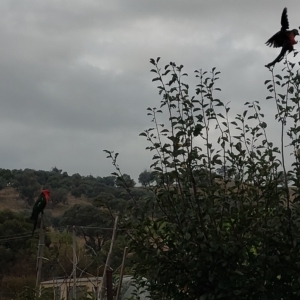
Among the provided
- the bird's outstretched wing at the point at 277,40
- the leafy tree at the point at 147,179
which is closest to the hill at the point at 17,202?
the leafy tree at the point at 147,179

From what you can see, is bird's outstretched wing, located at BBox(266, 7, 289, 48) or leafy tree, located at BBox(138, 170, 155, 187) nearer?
leafy tree, located at BBox(138, 170, 155, 187)

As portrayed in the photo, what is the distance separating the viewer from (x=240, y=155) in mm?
4203

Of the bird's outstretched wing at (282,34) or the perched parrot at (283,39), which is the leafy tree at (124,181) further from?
the bird's outstretched wing at (282,34)

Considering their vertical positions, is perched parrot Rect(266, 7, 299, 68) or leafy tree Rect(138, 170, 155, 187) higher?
perched parrot Rect(266, 7, 299, 68)

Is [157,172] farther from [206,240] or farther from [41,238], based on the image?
[41,238]

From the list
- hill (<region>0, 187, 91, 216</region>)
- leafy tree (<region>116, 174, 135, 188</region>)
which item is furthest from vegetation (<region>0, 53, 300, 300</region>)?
hill (<region>0, 187, 91, 216</region>)

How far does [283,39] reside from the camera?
438 centimetres

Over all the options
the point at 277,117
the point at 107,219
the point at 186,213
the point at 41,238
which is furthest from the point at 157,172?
the point at 41,238

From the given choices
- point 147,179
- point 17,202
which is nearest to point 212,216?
point 147,179

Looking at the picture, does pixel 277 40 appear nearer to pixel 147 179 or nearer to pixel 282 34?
pixel 282 34

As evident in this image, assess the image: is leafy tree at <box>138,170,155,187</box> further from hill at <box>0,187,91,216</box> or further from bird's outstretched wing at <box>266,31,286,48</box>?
hill at <box>0,187,91,216</box>

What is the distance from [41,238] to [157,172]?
125 inches

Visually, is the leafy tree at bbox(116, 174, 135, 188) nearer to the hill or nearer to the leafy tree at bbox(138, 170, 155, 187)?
the leafy tree at bbox(138, 170, 155, 187)

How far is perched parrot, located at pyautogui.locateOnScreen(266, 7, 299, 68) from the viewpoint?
A: 13.9 ft
